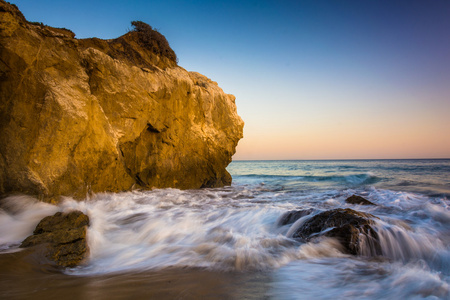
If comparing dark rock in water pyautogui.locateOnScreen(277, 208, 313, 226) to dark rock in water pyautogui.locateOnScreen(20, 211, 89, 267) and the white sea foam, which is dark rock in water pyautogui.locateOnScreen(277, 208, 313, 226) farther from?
the white sea foam

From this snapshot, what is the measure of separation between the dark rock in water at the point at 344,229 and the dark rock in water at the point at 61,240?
335cm

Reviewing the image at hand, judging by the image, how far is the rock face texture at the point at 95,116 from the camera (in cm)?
512

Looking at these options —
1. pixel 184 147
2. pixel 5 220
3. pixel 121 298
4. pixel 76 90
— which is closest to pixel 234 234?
pixel 121 298

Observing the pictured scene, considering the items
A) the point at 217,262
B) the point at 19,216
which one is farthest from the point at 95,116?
the point at 217,262

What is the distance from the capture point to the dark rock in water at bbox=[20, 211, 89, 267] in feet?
9.79

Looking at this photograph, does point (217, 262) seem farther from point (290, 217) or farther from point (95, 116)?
point (95, 116)

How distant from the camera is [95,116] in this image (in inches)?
259

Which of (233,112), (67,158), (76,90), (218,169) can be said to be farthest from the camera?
(233,112)

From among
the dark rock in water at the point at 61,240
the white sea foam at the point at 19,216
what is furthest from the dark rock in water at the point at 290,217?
the white sea foam at the point at 19,216

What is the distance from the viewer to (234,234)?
4.31m

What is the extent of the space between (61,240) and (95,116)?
4183 mm

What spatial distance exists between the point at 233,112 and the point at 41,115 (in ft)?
30.0

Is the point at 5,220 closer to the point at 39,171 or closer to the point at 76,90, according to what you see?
the point at 39,171

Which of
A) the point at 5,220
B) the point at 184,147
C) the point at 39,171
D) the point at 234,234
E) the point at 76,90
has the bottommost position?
the point at 234,234
